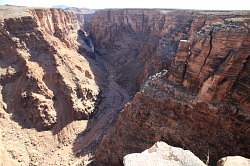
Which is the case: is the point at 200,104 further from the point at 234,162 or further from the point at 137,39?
the point at 137,39

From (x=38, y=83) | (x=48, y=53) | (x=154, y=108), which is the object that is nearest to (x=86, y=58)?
(x=48, y=53)

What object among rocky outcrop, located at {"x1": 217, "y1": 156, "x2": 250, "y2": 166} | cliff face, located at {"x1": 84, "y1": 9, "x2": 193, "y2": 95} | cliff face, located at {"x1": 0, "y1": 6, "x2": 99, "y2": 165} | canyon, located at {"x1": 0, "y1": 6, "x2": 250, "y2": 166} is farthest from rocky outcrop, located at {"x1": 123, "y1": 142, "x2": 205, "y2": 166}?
cliff face, located at {"x1": 84, "y1": 9, "x2": 193, "y2": 95}

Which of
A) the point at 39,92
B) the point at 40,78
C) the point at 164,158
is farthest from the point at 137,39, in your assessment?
the point at 164,158

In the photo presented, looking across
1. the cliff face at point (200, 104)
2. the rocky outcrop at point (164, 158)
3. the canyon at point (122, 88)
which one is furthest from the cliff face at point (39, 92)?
the rocky outcrop at point (164, 158)

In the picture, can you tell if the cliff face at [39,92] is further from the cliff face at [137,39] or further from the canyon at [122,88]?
the cliff face at [137,39]

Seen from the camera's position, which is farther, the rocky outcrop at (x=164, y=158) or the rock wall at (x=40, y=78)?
the rock wall at (x=40, y=78)
